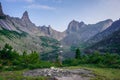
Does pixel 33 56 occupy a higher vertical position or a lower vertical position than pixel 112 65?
higher

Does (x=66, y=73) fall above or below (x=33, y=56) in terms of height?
below

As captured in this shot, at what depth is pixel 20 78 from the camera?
2109 inches

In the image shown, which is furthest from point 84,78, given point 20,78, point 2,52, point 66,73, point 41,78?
point 2,52

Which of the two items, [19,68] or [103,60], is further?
[103,60]

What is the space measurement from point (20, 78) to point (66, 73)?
13.4m

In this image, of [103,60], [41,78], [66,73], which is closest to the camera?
[41,78]

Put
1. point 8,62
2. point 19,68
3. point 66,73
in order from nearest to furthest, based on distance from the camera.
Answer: point 66,73 → point 19,68 → point 8,62

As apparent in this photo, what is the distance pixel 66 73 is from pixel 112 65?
27241 mm

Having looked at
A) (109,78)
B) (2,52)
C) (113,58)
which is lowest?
(109,78)

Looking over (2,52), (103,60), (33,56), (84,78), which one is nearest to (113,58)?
(103,60)

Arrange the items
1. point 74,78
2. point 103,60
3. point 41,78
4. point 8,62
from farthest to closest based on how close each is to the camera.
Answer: point 103,60 → point 8,62 → point 74,78 → point 41,78

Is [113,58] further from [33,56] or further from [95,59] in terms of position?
[33,56]

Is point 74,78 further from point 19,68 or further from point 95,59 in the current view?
point 95,59

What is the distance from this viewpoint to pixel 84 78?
56.9 metres
